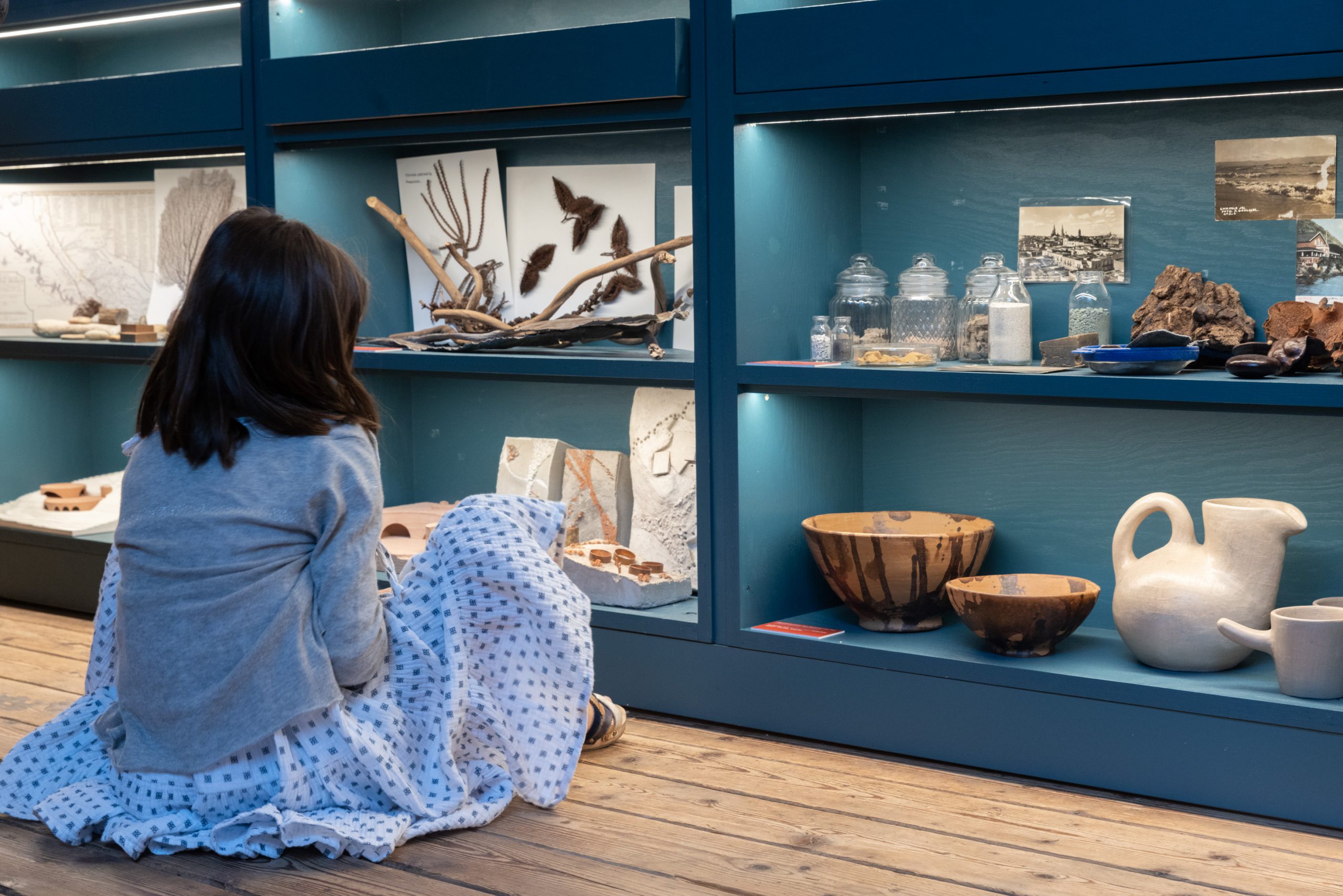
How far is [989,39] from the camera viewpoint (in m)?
2.30

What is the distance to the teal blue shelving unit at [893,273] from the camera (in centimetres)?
224

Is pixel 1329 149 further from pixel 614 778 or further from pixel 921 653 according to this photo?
pixel 614 778

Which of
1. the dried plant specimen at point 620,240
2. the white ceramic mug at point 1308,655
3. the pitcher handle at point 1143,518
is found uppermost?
the dried plant specimen at point 620,240

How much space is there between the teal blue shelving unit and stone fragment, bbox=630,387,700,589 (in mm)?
142

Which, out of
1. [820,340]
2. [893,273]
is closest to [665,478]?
[820,340]

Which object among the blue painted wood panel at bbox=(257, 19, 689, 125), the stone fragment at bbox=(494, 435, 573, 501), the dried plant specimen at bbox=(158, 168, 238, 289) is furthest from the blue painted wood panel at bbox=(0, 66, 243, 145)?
the stone fragment at bbox=(494, 435, 573, 501)

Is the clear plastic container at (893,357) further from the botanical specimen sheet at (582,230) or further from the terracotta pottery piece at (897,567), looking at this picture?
the botanical specimen sheet at (582,230)

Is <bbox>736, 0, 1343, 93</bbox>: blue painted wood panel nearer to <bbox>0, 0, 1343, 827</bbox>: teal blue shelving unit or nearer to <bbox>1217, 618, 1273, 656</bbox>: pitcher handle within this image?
<bbox>0, 0, 1343, 827</bbox>: teal blue shelving unit

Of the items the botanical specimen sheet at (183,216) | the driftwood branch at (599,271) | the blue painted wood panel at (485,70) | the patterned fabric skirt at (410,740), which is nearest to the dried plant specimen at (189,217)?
the botanical specimen sheet at (183,216)

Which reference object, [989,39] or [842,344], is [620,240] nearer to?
[842,344]

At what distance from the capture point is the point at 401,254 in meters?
3.61

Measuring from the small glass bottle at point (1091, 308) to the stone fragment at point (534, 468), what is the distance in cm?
126

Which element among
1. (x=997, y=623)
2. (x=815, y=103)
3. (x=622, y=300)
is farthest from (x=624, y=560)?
(x=815, y=103)

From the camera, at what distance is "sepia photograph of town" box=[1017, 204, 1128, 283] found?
8.75ft
